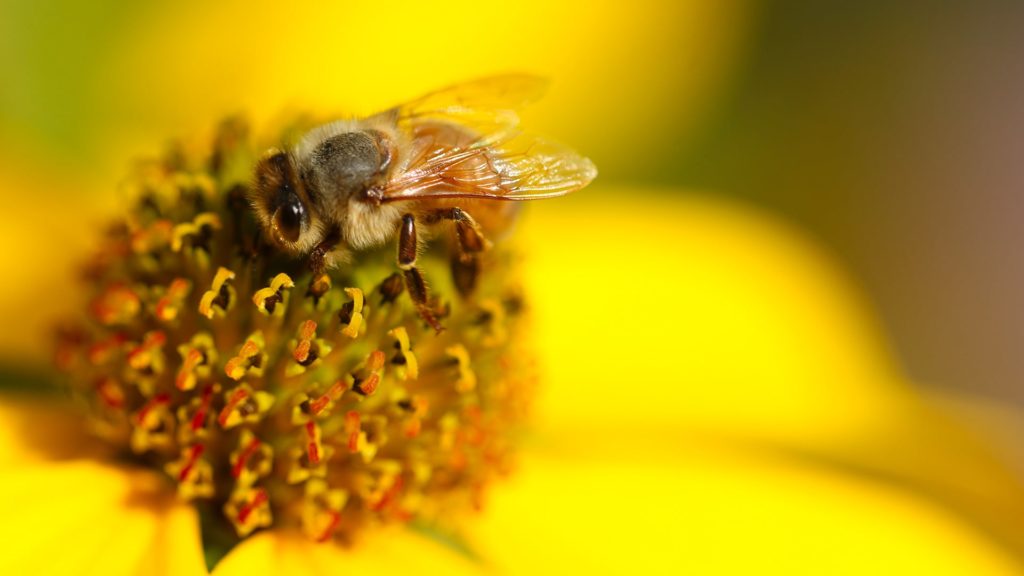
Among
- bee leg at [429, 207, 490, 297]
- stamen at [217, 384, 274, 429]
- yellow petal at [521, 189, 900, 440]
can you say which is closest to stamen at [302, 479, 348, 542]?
stamen at [217, 384, 274, 429]

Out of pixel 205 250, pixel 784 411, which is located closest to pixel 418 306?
pixel 205 250

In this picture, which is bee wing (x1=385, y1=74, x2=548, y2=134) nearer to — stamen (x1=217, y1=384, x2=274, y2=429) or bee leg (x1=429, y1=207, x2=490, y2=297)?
bee leg (x1=429, y1=207, x2=490, y2=297)

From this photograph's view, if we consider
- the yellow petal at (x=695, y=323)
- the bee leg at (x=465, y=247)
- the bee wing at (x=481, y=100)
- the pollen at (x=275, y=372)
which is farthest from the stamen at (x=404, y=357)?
the yellow petal at (x=695, y=323)

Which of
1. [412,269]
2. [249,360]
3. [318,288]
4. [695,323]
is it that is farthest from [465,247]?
[695,323]

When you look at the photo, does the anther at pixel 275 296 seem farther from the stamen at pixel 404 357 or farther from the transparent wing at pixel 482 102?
the transparent wing at pixel 482 102

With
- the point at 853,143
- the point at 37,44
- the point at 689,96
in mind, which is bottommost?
the point at 853,143

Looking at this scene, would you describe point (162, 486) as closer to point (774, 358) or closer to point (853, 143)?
point (774, 358)
